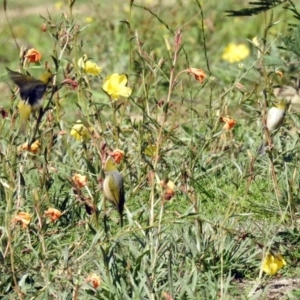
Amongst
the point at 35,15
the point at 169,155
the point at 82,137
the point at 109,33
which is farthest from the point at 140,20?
the point at 82,137

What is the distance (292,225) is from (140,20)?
12.8ft

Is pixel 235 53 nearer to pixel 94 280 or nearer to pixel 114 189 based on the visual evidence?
pixel 114 189

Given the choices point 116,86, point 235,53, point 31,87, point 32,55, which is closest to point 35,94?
point 31,87

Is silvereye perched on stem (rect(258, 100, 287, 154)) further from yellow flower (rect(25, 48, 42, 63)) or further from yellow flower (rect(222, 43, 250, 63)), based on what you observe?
yellow flower (rect(222, 43, 250, 63))

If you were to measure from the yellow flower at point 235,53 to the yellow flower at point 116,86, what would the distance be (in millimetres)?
2775

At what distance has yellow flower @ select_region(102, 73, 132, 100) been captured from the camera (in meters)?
3.94

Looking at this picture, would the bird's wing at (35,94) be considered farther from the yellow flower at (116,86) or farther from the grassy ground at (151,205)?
the yellow flower at (116,86)

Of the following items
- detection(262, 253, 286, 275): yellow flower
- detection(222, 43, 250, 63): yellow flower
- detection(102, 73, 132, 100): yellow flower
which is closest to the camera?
detection(262, 253, 286, 275): yellow flower

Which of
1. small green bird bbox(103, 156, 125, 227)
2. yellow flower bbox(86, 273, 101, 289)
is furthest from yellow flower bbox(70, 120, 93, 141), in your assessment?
yellow flower bbox(86, 273, 101, 289)

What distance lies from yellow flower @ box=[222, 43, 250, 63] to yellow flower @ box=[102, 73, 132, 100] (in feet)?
9.10

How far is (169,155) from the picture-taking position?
475 centimetres

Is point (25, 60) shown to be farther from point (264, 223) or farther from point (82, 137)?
point (264, 223)

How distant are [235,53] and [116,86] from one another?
9.56ft

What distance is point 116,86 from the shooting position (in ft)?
13.0
